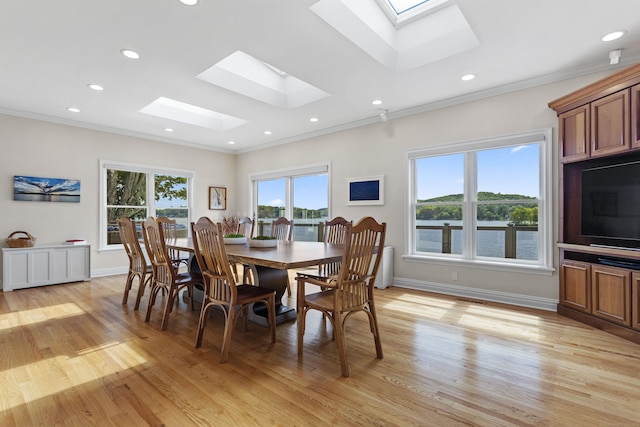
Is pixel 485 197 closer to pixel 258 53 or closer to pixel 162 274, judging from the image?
pixel 258 53

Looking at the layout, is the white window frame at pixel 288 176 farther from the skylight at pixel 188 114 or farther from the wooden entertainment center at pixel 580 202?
the wooden entertainment center at pixel 580 202

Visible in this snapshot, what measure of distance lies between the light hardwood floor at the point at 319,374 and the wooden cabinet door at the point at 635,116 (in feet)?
5.71

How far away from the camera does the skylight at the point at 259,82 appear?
12.4 feet

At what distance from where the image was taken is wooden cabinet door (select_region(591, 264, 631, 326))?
2.77 metres

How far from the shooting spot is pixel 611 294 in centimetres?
289

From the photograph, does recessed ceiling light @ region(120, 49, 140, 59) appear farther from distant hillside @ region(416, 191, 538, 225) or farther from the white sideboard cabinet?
distant hillside @ region(416, 191, 538, 225)

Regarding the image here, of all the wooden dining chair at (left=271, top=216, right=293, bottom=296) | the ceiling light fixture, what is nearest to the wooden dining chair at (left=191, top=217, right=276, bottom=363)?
the wooden dining chair at (left=271, top=216, right=293, bottom=296)

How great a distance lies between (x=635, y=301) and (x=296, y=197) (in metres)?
5.09

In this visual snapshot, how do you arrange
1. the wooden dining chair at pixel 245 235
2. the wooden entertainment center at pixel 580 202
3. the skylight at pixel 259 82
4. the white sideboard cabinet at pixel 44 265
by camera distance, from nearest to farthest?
the wooden entertainment center at pixel 580 202, the skylight at pixel 259 82, the wooden dining chair at pixel 245 235, the white sideboard cabinet at pixel 44 265

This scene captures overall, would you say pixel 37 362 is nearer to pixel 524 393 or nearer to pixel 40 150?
pixel 524 393

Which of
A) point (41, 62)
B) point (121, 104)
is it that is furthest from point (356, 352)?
point (121, 104)

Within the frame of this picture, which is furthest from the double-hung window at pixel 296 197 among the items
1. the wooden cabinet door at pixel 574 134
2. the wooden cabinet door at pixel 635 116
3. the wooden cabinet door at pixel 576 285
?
the wooden cabinet door at pixel 635 116

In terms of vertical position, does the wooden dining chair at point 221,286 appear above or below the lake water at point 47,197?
below

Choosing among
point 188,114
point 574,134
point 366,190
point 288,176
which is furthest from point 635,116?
point 188,114
